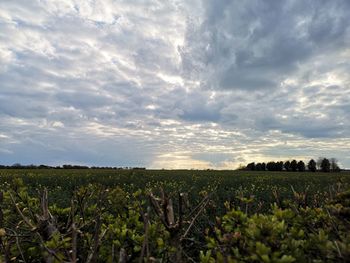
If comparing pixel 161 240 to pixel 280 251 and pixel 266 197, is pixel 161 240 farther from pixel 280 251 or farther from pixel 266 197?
pixel 266 197

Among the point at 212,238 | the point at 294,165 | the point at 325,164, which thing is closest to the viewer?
the point at 212,238

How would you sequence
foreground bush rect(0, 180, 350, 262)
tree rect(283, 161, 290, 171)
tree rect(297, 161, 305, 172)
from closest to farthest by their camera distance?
foreground bush rect(0, 180, 350, 262) → tree rect(297, 161, 305, 172) → tree rect(283, 161, 290, 171)

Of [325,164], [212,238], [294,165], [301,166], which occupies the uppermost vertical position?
[325,164]

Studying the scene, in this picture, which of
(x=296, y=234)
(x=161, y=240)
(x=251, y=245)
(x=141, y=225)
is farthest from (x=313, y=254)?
(x=141, y=225)

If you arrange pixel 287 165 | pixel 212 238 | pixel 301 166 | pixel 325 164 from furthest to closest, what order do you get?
pixel 287 165 → pixel 301 166 → pixel 325 164 → pixel 212 238

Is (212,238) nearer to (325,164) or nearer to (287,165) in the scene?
(325,164)

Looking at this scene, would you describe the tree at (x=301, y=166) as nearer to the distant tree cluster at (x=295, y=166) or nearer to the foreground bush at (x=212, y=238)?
the distant tree cluster at (x=295, y=166)

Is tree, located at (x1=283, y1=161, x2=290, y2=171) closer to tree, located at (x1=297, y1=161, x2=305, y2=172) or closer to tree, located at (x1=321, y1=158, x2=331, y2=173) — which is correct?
tree, located at (x1=297, y1=161, x2=305, y2=172)

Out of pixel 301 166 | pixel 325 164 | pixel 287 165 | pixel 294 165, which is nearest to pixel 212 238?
pixel 301 166

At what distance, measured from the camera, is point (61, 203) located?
34.8 ft

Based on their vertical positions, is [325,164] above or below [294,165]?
above

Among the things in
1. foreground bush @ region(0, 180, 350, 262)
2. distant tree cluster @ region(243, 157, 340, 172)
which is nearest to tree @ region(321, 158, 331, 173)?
distant tree cluster @ region(243, 157, 340, 172)

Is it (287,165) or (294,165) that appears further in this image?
(287,165)

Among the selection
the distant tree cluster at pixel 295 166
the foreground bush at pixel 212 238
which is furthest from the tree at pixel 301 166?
the foreground bush at pixel 212 238
